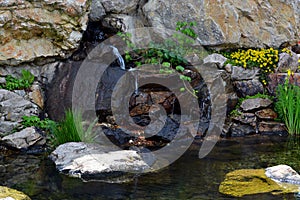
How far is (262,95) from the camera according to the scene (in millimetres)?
9586

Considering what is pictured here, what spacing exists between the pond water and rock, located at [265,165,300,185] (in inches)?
20.4

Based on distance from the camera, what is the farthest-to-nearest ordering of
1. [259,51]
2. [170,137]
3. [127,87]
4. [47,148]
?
1. [259,51]
2. [127,87]
3. [170,137]
4. [47,148]

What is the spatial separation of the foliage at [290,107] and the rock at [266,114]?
0.20m

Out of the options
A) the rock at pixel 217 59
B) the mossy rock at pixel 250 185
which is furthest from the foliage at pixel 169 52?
the mossy rock at pixel 250 185

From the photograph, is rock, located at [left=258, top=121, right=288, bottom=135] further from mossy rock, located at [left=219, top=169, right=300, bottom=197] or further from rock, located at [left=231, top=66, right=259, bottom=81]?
mossy rock, located at [left=219, top=169, right=300, bottom=197]

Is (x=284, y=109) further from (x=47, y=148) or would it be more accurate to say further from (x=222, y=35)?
(x=47, y=148)

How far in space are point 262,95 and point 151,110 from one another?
2877 millimetres

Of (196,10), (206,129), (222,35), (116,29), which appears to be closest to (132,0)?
(116,29)

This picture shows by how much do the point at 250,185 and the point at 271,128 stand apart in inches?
156

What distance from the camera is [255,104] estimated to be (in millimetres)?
9383

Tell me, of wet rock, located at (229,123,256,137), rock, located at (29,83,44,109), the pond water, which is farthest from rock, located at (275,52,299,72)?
rock, located at (29,83,44,109)

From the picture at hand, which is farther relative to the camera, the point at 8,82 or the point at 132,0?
the point at 132,0

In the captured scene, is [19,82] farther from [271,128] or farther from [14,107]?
[271,128]

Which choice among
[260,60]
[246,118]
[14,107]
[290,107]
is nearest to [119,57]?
[14,107]
